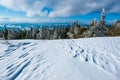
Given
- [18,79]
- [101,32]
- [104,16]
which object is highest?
[104,16]

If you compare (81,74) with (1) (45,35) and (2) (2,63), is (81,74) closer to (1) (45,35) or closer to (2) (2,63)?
(2) (2,63)

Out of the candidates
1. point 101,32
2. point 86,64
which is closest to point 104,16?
point 101,32

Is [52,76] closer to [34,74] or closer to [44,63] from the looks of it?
[34,74]

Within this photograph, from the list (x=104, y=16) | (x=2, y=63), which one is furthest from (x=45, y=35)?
(x=2, y=63)

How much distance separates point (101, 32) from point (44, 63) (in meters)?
30.3

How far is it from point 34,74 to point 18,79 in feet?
1.34

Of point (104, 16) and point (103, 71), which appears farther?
point (104, 16)

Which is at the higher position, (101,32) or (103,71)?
(101,32)

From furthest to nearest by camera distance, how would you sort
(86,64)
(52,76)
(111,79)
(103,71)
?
(86,64), (103,71), (52,76), (111,79)

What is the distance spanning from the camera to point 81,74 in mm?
3139

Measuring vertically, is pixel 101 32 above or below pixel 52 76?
above

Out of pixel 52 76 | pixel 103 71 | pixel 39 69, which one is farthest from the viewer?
pixel 39 69

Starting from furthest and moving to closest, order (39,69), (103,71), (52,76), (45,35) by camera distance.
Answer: (45,35)
(39,69)
(103,71)
(52,76)

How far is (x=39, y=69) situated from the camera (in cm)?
Result: 350
